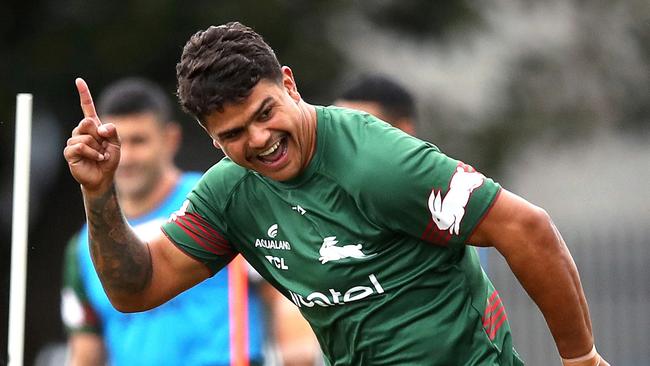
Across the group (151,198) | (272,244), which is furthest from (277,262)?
(151,198)

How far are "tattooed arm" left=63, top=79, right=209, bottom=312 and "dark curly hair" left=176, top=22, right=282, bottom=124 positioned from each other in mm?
294

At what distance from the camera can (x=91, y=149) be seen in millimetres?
4188

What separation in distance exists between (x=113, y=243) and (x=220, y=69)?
71 centimetres

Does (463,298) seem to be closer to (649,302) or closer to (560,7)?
(649,302)

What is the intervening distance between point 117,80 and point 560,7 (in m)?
5.02

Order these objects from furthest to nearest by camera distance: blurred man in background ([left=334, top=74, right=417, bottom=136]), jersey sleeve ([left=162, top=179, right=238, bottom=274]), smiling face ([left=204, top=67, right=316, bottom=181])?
blurred man in background ([left=334, top=74, right=417, bottom=136]) → jersey sleeve ([left=162, top=179, right=238, bottom=274]) → smiling face ([left=204, top=67, right=316, bottom=181])

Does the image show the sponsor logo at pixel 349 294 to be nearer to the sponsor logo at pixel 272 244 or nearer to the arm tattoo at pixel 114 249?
the sponsor logo at pixel 272 244

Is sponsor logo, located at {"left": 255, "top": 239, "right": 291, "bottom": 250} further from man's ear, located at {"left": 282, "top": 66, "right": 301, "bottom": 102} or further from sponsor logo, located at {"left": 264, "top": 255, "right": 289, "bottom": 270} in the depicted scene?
man's ear, located at {"left": 282, "top": 66, "right": 301, "bottom": 102}

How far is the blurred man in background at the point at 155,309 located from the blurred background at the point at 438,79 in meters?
3.42

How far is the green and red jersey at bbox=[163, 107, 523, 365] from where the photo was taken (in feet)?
13.3

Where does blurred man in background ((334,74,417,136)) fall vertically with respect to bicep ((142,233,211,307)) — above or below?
above

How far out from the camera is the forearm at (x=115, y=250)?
4340 mm

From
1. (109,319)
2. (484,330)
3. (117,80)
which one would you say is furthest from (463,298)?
(117,80)

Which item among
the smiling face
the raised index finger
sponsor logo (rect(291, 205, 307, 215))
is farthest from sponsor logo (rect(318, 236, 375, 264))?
the raised index finger
